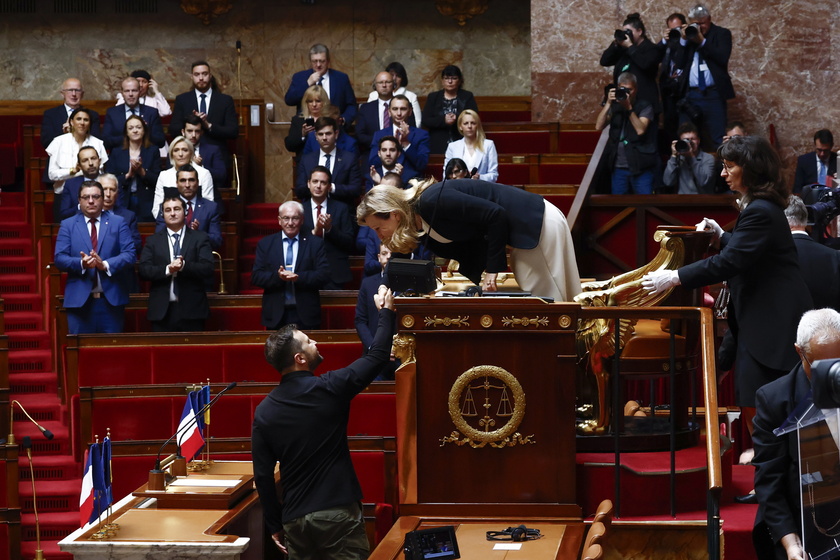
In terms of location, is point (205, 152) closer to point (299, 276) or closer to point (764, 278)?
point (299, 276)

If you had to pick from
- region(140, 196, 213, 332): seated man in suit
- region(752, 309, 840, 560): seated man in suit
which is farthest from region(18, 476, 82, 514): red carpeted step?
region(752, 309, 840, 560): seated man in suit

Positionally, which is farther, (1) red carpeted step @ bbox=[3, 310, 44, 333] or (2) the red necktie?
(1) red carpeted step @ bbox=[3, 310, 44, 333]

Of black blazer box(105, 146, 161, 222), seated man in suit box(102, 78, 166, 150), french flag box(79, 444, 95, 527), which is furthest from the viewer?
seated man in suit box(102, 78, 166, 150)

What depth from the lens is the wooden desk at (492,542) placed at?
12.4ft

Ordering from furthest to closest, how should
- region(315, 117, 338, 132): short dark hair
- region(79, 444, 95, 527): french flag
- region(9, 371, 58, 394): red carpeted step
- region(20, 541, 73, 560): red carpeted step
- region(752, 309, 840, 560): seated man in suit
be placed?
region(315, 117, 338, 132): short dark hair < region(9, 371, 58, 394): red carpeted step < region(20, 541, 73, 560): red carpeted step < region(79, 444, 95, 527): french flag < region(752, 309, 840, 560): seated man in suit

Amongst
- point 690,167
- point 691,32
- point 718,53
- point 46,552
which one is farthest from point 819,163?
point 46,552

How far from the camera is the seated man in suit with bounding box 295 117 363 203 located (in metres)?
7.98

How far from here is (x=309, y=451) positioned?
412cm

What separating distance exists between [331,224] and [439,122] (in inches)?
71.8

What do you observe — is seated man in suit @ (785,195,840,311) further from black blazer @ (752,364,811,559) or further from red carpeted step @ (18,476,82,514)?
red carpeted step @ (18,476,82,514)

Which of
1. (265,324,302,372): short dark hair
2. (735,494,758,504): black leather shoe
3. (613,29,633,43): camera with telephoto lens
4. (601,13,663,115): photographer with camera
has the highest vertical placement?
(613,29,633,43): camera with telephoto lens

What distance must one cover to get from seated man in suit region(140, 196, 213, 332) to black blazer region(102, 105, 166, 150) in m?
1.78

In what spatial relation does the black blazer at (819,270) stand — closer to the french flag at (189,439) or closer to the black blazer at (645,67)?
the french flag at (189,439)

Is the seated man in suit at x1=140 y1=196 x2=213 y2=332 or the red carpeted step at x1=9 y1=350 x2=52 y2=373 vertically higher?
the seated man in suit at x1=140 y1=196 x2=213 y2=332
